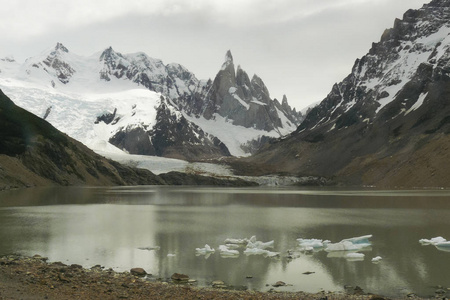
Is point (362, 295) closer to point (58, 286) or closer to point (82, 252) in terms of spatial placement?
point (58, 286)

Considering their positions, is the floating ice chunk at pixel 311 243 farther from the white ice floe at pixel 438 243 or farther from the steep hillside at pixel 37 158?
the steep hillside at pixel 37 158

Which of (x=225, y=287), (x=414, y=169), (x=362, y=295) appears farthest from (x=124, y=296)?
(x=414, y=169)

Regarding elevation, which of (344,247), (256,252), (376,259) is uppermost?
(344,247)

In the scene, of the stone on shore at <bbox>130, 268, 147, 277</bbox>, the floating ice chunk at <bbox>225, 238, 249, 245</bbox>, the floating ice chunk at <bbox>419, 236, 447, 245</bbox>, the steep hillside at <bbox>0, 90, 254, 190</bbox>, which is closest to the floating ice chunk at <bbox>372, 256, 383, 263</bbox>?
the floating ice chunk at <bbox>419, 236, 447, 245</bbox>

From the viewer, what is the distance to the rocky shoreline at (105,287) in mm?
20016

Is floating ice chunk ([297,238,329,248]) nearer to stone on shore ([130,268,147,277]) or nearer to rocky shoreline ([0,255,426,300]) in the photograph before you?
rocky shoreline ([0,255,426,300])

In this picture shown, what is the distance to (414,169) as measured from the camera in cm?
17488

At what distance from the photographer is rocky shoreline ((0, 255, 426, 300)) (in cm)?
2002

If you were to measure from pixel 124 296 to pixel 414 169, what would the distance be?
171650 mm

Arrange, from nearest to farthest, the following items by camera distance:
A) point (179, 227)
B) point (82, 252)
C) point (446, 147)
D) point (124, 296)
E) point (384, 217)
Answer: point (124, 296) → point (82, 252) → point (179, 227) → point (384, 217) → point (446, 147)

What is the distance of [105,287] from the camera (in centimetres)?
2147

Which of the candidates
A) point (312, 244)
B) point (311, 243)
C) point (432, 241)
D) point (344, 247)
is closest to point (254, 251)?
point (312, 244)

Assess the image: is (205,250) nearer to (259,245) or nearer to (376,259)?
(259,245)

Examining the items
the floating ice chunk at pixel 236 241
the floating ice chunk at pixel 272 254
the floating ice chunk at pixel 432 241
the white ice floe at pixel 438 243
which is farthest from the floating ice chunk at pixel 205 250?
the floating ice chunk at pixel 432 241
